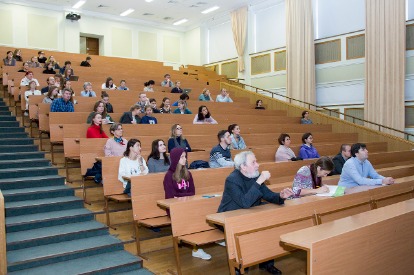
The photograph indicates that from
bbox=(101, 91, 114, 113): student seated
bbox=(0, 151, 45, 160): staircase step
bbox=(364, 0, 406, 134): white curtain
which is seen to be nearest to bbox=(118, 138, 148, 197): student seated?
bbox=(0, 151, 45, 160): staircase step

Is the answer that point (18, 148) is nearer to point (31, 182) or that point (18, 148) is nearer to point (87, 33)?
point (31, 182)

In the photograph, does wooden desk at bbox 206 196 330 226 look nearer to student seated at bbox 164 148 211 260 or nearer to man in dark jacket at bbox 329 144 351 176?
student seated at bbox 164 148 211 260

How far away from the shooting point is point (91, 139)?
4555 millimetres

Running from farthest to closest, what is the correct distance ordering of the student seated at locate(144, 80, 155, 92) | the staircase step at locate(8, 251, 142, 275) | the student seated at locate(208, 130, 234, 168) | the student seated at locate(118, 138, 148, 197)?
the student seated at locate(144, 80, 155, 92), the student seated at locate(208, 130, 234, 168), the student seated at locate(118, 138, 148, 197), the staircase step at locate(8, 251, 142, 275)

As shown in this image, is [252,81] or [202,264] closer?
[202,264]

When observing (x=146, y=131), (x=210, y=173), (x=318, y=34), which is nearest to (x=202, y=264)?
(x=210, y=173)

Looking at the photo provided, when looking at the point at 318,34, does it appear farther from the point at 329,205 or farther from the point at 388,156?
the point at 329,205

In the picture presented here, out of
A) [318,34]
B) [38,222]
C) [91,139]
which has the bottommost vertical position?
[38,222]

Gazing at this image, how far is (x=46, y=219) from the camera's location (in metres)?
3.64

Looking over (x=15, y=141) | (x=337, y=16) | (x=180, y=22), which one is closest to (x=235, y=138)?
(x=15, y=141)

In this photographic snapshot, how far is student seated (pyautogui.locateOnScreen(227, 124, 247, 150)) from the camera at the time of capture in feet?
17.7

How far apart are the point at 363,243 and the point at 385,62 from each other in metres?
6.81

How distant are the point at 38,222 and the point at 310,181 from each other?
98.1 inches

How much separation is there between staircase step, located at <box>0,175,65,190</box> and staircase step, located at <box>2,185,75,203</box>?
0.18 feet
